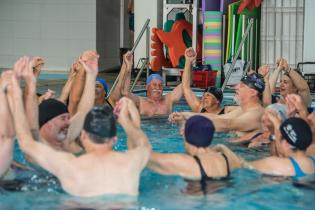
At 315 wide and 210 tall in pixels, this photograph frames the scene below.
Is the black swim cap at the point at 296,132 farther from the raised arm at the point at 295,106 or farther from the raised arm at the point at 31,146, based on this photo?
the raised arm at the point at 31,146

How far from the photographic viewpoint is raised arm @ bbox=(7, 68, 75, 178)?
377 centimetres

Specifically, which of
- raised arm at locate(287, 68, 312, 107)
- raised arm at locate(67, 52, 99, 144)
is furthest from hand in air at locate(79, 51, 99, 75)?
raised arm at locate(287, 68, 312, 107)

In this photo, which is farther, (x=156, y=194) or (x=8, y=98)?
(x=156, y=194)

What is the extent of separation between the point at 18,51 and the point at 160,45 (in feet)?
16.9

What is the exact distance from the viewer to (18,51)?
16312 millimetres

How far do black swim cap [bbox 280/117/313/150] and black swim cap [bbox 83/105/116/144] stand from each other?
143 centimetres

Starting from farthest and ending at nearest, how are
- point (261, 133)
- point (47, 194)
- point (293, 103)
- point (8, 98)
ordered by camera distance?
point (261, 133)
point (293, 103)
point (47, 194)
point (8, 98)

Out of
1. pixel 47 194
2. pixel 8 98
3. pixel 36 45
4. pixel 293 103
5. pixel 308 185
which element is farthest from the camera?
pixel 36 45

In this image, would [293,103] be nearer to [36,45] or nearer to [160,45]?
[160,45]

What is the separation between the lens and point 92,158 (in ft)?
12.5

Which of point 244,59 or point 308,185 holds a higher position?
point 244,59

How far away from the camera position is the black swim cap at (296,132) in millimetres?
4539

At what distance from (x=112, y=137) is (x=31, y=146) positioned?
1.65 feet

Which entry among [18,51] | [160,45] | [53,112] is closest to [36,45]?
[18,51]
